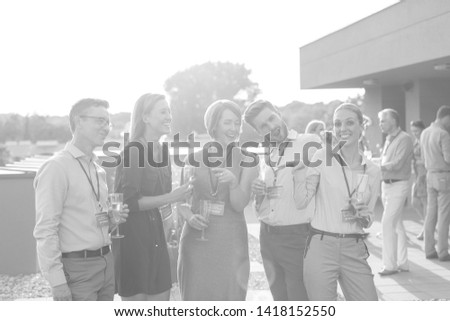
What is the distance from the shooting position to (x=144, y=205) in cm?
341

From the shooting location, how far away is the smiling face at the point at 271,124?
12.4 ft

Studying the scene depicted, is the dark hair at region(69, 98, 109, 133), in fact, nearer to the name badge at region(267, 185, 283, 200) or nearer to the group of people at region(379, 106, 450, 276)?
the name badge at region(267, 185, 283, 200)

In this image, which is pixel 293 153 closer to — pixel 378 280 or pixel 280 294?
pixel 280 294

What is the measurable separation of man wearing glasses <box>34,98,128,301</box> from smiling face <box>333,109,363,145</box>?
1404 mm

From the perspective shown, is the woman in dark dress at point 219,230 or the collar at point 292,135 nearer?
the woman in dark dress at point 219,230

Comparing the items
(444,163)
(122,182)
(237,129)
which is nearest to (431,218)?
(444,163)

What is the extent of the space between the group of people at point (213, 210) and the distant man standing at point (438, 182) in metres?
3.71

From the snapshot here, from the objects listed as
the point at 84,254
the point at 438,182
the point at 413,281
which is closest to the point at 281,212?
the point at 84,254

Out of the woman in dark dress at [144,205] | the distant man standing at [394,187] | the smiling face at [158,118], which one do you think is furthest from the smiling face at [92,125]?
the distant man standing at [394,187]

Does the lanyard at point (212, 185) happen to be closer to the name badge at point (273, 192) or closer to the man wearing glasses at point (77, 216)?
the name badge at point (273, 192)

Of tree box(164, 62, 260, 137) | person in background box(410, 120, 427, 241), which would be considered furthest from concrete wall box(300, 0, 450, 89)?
tree box(164, 62, 260, 137)

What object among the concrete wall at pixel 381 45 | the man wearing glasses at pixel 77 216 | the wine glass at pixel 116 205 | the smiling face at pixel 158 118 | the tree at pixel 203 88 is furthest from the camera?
the tree at pixel 203 88

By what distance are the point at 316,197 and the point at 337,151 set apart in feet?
1.03

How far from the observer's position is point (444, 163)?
6922mm
